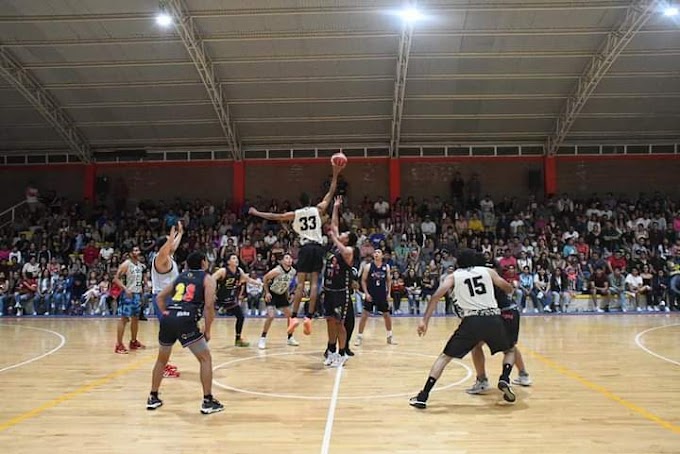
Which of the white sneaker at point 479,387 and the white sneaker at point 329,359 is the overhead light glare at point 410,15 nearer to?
the white sneaker at point 329,359

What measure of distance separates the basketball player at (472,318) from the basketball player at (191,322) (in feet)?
7.46

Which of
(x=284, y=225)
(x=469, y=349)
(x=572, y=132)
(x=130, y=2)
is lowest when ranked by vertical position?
(x=469, y=349)

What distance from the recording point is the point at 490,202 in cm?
2430

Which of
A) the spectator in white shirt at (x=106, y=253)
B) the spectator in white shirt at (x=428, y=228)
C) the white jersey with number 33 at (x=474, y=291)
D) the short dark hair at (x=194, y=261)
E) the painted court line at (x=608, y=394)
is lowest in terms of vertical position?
the painted court line at (x=608, y=394)

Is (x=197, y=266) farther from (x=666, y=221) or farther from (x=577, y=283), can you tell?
(x=666, y=221)

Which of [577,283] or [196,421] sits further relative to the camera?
[577,283]

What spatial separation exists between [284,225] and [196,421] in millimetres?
16646

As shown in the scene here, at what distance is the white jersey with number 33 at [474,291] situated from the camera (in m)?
6.30

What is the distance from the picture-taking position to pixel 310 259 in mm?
9055

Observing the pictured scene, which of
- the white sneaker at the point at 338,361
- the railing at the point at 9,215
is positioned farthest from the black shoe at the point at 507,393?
the railing at the point at 9,215

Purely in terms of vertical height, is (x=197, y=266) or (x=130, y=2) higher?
(x=130, y=2)

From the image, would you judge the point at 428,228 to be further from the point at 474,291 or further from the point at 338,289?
the point at 474,291

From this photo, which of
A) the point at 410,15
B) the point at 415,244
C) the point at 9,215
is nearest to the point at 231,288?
the point at 410,15

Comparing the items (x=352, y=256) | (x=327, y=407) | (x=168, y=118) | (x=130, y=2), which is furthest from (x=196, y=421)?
(x=168, y=118)
